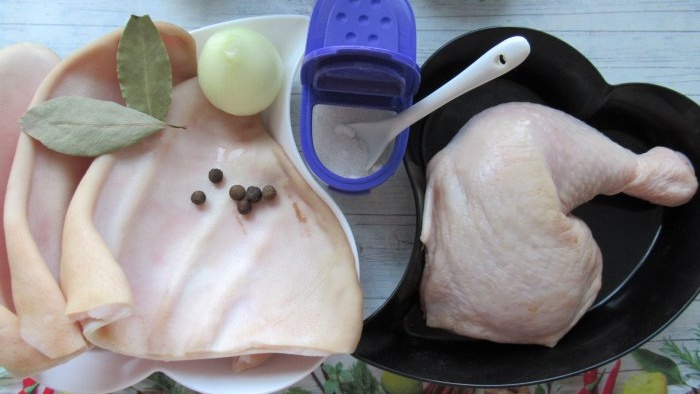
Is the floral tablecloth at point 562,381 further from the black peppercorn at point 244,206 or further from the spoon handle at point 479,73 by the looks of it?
the spoon handle at point 479,73

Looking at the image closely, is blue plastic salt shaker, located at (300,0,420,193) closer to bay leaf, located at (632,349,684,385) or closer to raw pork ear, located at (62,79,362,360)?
raw pork ear, located at (62,79,362,360)

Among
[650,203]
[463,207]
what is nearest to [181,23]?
[463,207]

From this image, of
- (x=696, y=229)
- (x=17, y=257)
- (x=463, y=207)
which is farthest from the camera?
(x=696, y=229)

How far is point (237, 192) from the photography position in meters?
0.90

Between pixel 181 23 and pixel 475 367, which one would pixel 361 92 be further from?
pixel 475 367

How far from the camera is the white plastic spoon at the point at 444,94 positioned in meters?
0.72

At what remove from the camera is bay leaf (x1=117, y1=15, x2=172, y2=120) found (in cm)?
85

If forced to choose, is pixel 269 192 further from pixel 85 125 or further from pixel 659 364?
pixel 659 364

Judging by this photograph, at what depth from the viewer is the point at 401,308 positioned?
0.96 metres

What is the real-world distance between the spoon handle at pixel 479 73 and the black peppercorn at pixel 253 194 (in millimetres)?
Result: 238

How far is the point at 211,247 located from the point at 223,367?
0.61 feet

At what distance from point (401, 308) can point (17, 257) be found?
567mm

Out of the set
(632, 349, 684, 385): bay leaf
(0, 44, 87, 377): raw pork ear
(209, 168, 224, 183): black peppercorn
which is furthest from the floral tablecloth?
(209, 168, 224, 183): black peppercorn

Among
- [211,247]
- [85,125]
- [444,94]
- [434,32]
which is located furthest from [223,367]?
[434,32]
